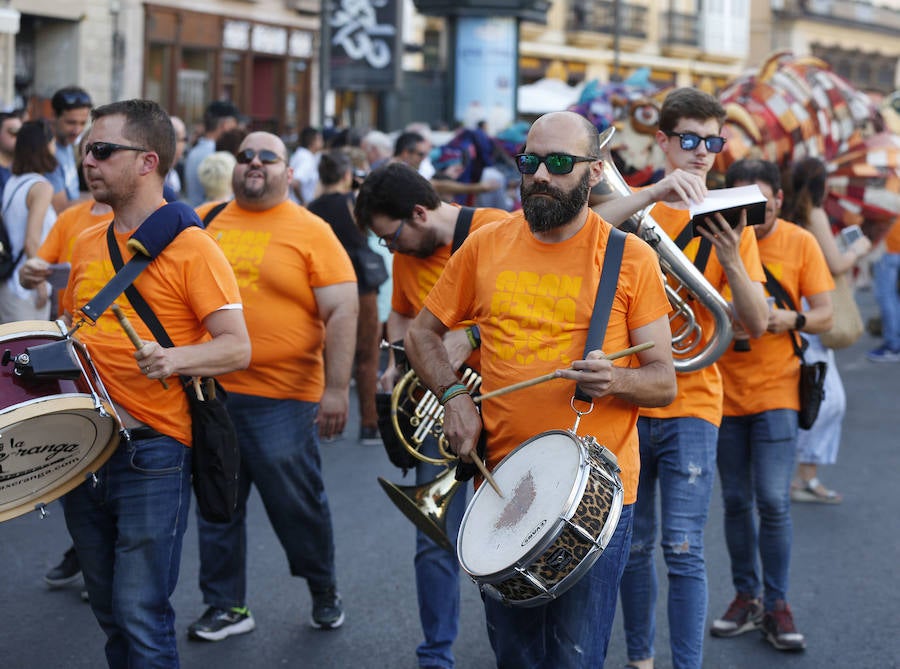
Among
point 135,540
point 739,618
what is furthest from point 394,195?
point 739,618

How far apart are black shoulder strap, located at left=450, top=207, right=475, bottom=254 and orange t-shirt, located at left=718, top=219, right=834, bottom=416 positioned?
1.27m

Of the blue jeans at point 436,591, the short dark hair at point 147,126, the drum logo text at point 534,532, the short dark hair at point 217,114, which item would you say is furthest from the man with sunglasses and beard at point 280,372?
the short dark hair at point 217,114

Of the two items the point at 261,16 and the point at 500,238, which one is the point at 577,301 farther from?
the point at 261,16

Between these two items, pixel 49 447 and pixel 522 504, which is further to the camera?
pixel 49 447

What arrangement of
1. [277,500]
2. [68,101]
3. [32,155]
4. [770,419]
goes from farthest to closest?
[68,101]
[32,155]
[277,500]
[770,419]

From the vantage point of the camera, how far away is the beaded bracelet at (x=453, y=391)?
12.7 feet

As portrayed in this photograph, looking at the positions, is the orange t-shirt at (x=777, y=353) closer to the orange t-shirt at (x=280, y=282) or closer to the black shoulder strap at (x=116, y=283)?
the orange t-shirt at (x=280, y=282)

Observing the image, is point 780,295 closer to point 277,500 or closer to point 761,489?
point 761,489

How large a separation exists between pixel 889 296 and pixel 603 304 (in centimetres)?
1056

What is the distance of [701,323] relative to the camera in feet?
15.4

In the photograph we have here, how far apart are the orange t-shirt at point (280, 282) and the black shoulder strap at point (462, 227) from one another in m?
0.73

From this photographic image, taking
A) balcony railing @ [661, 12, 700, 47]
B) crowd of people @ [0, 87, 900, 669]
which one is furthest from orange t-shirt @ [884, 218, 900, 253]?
balcony railing @ [661, 12, 700, 47]

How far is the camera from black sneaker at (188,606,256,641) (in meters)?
5.44

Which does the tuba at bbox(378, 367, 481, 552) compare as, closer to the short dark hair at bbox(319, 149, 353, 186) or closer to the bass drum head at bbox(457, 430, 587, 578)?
the bass drum head at bbox(457, 430, 587, 578)
